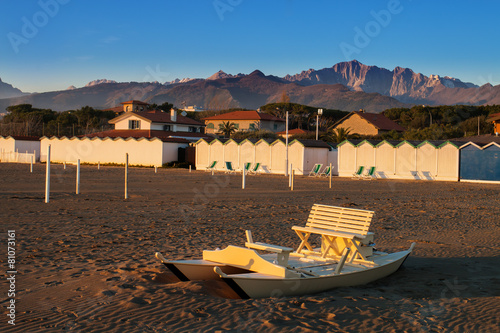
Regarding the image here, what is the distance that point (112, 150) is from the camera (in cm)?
4775

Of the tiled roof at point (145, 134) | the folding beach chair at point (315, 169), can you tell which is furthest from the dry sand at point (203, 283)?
the tiled roof at point (145, 134)

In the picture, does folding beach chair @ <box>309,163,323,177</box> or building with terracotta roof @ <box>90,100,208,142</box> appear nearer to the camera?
folding beach chair @ <box>309,163,323,177</box>

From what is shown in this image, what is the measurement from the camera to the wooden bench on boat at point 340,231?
7.32 meters

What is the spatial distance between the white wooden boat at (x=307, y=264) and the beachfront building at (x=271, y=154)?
28475mm

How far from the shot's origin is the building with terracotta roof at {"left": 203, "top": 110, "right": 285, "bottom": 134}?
7838 cm

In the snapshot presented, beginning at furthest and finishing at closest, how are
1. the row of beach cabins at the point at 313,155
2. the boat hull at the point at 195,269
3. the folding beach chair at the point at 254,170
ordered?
the folding beach chair at the point at 254,170 → the row of beach cabins at the point at 313,155 → the boat hull at the point at 195,269

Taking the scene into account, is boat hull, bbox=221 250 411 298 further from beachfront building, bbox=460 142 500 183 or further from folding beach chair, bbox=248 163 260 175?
folding beach chair, bbox=248 163 260 175

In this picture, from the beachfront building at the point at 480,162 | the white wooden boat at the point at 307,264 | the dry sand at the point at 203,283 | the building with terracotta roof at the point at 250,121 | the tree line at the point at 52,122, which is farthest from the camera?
the building with terracotta roof at the point at 250,121

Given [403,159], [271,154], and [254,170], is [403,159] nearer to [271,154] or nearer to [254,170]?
[271,154]

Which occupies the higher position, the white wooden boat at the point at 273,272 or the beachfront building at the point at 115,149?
the beachfront building at the point at 115,149

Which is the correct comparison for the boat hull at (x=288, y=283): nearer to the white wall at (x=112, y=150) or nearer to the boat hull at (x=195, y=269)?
the boat hull at (x=195, y=269)

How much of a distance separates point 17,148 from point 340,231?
51857 mm

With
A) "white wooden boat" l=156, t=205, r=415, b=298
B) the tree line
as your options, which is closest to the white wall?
the tree line

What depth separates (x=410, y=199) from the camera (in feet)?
62.7
